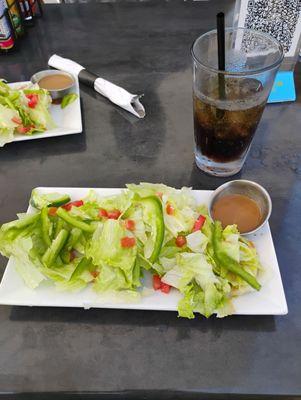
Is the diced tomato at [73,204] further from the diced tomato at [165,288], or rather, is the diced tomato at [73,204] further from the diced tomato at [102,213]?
the diced tomato at [165,288]

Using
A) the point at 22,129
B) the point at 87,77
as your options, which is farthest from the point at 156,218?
the point at 87,77

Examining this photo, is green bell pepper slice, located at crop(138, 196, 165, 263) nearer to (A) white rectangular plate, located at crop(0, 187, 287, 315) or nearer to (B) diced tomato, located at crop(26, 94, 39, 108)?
(A) white rectangular plate, located at crop(0, 187, 287, 315)

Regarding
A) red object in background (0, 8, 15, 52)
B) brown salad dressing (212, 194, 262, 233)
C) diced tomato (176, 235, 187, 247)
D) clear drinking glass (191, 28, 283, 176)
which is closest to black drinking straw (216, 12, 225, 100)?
clear drinking glass (191, 28, 283, 176)

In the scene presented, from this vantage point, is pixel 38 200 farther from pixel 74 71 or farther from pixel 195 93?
pixel 74 71

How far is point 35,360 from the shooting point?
0.79 metres

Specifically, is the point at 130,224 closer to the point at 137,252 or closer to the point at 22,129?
the point at 137,252

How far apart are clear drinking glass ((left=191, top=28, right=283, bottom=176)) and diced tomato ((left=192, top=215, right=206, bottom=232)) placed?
10.3 inches

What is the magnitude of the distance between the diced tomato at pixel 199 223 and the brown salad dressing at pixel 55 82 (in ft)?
2.72

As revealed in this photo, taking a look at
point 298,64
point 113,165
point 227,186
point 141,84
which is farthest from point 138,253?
point 298,64

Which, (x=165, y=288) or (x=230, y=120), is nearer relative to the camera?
(x=165, y=288)

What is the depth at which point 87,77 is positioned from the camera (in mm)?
1482

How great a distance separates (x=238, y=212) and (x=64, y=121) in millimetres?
731

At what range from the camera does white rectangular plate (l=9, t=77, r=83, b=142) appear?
1245mm

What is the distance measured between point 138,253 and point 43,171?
1.70ft
